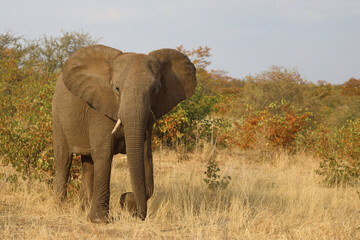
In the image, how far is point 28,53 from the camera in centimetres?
2366

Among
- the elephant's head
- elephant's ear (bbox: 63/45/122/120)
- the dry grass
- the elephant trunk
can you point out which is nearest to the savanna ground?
the dry grass

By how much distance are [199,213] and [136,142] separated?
1765 millimetres

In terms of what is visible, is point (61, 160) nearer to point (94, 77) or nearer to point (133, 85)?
point (94, 77)

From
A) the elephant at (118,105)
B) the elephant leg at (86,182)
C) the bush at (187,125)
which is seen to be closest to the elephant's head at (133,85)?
the elephant at (118,105)

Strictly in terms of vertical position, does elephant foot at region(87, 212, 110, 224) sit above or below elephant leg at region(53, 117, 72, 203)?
below

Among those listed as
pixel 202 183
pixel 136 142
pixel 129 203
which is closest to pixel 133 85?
pixel 136 142

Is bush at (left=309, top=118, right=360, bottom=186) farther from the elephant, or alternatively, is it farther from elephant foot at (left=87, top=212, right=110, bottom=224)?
elephant foot at (left=87, top=212, right=110, bottom=224)

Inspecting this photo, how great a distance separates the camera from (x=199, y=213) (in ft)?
19.7

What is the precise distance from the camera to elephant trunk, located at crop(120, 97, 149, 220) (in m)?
Result: 4.66

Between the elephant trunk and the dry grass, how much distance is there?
0.50 metres

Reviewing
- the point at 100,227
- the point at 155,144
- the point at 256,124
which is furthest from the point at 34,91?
the point at 100,227

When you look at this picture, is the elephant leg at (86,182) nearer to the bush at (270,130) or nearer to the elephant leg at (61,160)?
the elephant leg at (61,160)

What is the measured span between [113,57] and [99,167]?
4.18 feet

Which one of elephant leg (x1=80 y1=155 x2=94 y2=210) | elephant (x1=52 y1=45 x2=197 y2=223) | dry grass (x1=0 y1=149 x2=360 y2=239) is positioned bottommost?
dry grass (x1=0 y1=149 x2=360 y2=239)
